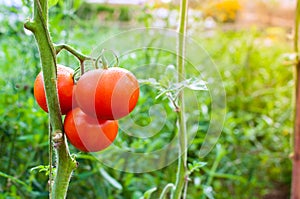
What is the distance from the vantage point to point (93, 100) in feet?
1.38

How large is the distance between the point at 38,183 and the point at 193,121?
1.79ft

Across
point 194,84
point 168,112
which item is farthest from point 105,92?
point 168,112

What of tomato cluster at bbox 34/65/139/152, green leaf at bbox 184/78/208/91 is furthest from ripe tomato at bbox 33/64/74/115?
green leaf at bbox 184/78/208/91

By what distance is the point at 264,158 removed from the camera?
145cm

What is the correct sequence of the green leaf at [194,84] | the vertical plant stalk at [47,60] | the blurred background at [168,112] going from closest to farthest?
the vertical plant stalk at [47,60]
the green leaf at [194,84]
the blurred background at [168,112]

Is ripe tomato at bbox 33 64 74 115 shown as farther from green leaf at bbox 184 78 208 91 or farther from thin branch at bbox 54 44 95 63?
green leaf at bbox 184 78 208 91

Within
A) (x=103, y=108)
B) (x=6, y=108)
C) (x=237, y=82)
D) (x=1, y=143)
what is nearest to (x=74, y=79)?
(x=103, y=108)

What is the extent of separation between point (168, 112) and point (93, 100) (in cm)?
76

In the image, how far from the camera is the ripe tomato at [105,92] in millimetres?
420

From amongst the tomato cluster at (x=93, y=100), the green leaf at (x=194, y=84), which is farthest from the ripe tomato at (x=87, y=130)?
the green leaf at (x=194, y=84)

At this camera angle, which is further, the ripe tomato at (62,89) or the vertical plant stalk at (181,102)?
the vertical plant stalk at (181,102)

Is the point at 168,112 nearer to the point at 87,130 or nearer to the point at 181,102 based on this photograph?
the point at 181,102

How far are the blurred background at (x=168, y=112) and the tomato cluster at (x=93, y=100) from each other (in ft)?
0.27

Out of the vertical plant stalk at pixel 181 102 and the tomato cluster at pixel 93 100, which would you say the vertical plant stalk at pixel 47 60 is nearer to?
the tomato cluster at pixel 93 100
